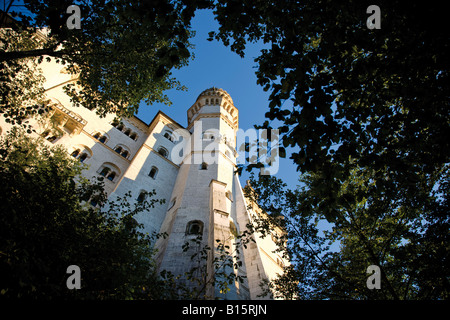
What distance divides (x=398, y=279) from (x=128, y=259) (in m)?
9.57

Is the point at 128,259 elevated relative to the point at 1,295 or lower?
elevated

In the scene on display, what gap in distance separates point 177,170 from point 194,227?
9.74m

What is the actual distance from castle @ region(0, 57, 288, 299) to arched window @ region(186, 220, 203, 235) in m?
0.07

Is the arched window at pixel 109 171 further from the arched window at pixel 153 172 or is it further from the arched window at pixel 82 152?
the arched window at pixel 153 172

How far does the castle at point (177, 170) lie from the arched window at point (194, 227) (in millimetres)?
66

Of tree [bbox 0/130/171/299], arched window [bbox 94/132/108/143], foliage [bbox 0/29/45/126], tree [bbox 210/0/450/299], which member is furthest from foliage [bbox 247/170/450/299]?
arched window [bbox 94/132/108/143]

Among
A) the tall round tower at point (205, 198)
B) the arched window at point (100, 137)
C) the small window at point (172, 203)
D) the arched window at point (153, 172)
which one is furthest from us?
the arched window at point (100, 137)

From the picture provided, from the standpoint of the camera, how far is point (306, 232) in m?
10.7

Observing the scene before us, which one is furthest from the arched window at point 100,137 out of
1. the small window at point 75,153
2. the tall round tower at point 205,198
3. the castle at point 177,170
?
the tall round tower at point 205,198

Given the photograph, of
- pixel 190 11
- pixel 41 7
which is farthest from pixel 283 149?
pixel 41 7

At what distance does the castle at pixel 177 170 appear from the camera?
571 inches

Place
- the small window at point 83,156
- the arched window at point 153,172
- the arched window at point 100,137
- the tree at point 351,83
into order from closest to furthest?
the tree at point 351,83 → the small window at point 83,156 → the arched window at point 153,172 → the arched window at point 100,137

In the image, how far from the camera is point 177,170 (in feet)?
80.7
